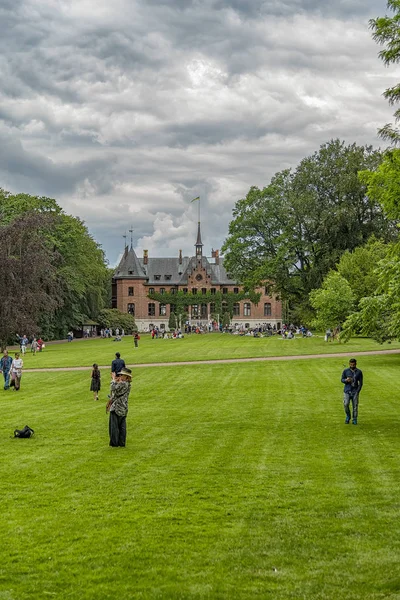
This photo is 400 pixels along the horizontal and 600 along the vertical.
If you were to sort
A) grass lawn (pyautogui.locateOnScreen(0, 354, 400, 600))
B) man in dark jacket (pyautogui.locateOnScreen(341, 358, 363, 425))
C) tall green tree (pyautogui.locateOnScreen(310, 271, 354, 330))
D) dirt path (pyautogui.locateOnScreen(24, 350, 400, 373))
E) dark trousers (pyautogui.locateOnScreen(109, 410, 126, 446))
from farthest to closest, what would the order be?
tall green tree (pyautogui.locateOnScreen(310, 271, 354, 330)) < dirt path (pyautogui.locateOnScreen(24, 350, 400, 373)) < man in dark jacket (pyautogui.locateOnScreen(341, 358, 363, 425)) < dark trousers (pyautogui.locateOnScreen(109, 410, 126, 446)) < grass lawn (pyautogui.locateOnScreen(0, 354, 400, 600))

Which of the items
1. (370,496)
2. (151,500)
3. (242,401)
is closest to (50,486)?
(151,500)

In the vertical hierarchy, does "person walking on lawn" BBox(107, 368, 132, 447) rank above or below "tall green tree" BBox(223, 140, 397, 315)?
below

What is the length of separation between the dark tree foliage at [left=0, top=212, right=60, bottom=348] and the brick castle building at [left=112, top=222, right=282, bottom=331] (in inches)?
2242

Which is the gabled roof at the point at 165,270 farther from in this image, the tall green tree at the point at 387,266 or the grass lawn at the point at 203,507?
the tall green tree at the point at 387,266

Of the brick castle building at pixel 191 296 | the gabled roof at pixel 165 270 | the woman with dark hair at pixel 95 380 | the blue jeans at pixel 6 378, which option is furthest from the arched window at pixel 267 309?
the woman with dark hair at pixel 95 380

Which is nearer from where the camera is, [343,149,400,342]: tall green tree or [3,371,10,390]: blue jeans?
[343,149,400,342]: tall green tree

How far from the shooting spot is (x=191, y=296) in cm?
12006

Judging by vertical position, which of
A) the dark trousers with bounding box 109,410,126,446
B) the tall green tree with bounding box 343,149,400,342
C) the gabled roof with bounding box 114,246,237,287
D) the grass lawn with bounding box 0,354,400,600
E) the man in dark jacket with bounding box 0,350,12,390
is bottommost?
the grass lawn with bounding box 0,354,400,600

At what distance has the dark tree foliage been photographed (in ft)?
192

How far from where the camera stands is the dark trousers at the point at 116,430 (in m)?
16.8

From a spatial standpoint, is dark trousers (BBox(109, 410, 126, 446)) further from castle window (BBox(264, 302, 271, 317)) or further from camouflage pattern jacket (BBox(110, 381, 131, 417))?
castle window (BBox(264, 302, 271, 317))

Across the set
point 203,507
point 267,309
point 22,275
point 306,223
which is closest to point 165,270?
point 267,309

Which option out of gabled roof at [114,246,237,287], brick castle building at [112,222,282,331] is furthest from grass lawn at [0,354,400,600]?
gabled roof at [114,246,237,287]

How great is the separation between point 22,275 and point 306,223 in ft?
104
